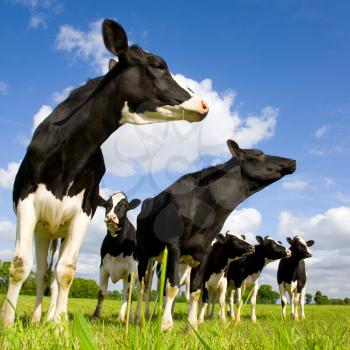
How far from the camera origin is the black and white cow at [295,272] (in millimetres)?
17703

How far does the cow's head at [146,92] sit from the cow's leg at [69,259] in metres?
1.22

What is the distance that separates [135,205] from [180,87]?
285 inches

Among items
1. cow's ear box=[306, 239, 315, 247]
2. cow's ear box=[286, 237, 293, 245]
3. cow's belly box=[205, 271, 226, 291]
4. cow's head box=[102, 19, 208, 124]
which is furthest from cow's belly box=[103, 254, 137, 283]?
cow's ear box=[306, 239, 315, 247]

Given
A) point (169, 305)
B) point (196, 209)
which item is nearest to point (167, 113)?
point (169, 305)

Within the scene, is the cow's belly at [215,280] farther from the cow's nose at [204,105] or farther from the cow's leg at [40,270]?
the cow's nose at [204,105]

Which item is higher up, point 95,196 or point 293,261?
point 293,261

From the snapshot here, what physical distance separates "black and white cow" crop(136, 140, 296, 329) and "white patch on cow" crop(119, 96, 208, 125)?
2.90 metres

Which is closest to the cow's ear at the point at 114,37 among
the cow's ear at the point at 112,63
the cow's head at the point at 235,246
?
the cow's ear at the point at 112,63

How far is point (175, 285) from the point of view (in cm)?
696

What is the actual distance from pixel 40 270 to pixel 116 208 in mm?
5822

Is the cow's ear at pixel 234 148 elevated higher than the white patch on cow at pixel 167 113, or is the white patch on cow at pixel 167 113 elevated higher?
the cow's ear at pixel 234 148

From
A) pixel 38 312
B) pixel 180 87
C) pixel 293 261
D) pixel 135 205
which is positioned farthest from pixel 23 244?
pixel 293 261

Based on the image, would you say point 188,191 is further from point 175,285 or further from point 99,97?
point 99,97

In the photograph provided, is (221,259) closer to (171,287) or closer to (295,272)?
(295,272)
